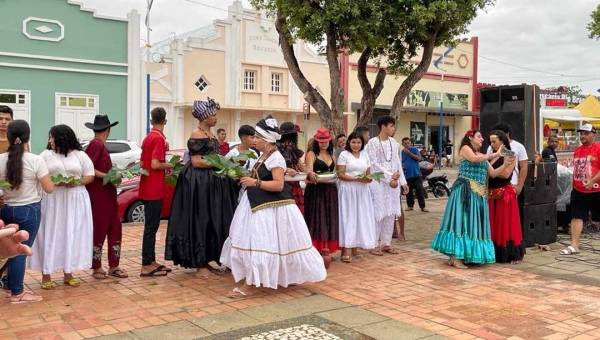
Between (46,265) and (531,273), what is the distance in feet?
17.8

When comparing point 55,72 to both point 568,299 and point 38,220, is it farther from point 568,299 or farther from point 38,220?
point 568,299

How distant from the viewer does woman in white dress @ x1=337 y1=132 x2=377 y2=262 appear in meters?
A: 7.15

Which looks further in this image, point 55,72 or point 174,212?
point 55,72

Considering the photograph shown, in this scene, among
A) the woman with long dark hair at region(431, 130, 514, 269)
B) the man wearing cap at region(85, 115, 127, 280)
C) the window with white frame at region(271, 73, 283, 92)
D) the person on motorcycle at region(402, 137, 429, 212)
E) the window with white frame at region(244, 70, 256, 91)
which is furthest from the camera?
the window with white frame at region(271, 73, 283, 92)

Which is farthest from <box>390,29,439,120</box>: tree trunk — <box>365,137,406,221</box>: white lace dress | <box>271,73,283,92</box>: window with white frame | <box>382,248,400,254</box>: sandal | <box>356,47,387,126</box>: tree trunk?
<box>271,73,283,92</box>: window with white frame

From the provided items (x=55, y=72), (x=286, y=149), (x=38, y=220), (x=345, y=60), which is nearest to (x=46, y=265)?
(x=38, y=220)

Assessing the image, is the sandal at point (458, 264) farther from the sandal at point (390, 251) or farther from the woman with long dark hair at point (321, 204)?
the woman with long dark hair at point (321, 204)

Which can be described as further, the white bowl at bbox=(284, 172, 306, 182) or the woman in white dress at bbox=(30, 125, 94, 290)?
the white bowl at bbox=(284, 172, 306, 182)

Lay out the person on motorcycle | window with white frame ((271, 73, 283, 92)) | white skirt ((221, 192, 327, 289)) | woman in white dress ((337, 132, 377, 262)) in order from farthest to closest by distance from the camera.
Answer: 1. window with white frame ((271, 73, 283, 92))
2. the person on motorcycle
3. woman in white dress ((337, 132, 377, 262))
4. white skirt ((221, 192, 327, 289))

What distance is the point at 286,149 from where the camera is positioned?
6.20m

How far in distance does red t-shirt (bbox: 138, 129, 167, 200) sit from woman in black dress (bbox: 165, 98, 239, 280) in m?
0.23

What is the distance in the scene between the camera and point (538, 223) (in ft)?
27.5

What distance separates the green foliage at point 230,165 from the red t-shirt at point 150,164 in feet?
1.91

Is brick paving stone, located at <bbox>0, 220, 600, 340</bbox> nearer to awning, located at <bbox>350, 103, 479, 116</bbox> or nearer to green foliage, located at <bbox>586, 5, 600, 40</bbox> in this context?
green foliage, located at <bbox>586, 5, 600, 40</bbox>
